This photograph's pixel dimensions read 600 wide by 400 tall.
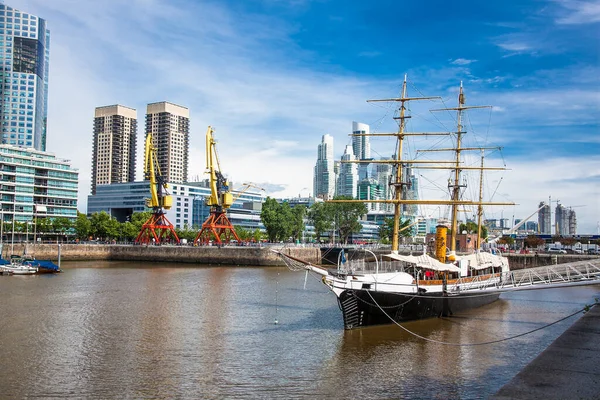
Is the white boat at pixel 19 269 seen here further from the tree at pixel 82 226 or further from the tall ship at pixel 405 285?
the tree at pixel 82 226

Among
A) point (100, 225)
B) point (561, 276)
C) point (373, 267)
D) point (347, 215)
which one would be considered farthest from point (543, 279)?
point (100, 225)

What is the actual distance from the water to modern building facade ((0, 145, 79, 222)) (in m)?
96.9

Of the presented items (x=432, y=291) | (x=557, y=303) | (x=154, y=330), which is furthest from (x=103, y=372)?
(x=557, y=303)

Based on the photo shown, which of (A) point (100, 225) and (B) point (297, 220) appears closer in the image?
(B) point (297, 220)

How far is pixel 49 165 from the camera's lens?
145 m

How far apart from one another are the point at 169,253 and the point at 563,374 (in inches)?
4133

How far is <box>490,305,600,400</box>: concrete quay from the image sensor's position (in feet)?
46.8

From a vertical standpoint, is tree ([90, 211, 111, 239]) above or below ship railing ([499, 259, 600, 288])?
above

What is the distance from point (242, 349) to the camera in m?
30.3

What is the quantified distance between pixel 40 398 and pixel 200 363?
772 cm

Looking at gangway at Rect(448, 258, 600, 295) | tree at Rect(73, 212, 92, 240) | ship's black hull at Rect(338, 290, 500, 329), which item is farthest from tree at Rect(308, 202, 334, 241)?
ship's black hull at Rect(338, 290, 500, 329)

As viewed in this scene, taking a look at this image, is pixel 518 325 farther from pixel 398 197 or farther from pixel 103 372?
pixel 103 372

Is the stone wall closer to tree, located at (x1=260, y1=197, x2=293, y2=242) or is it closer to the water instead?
tree, located at (x1=260, y1=197, x2=293, y2=242)

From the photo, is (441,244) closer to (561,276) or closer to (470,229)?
(561,276)
